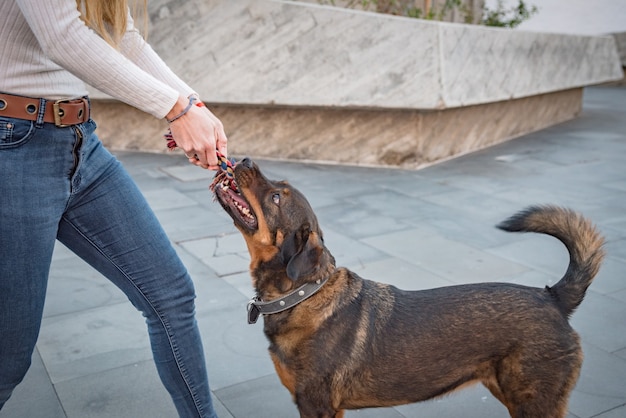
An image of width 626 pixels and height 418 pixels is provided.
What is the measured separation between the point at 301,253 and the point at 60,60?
1.18 meters

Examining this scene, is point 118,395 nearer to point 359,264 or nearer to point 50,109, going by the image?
point 50,109

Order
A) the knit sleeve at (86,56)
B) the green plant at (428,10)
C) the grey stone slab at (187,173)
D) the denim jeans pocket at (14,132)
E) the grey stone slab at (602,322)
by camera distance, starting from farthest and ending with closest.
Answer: the green plant at (428,10)
the grey stone slab at (187,173)
the grey stone slab at (602,322)
the denim jeans pocket at (14,132)
the knit sleeve at (86,56)

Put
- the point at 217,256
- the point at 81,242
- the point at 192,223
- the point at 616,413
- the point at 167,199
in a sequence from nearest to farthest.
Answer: the point at 81,242, the point at 616,413, the point at 217,256, the point at 192,223, the point at 167,199

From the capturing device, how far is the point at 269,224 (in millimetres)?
2812

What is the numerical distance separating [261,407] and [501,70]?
670 cm

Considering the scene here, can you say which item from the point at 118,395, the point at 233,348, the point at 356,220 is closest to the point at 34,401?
the point at 118,395

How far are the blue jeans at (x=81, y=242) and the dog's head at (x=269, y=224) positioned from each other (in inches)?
15.4

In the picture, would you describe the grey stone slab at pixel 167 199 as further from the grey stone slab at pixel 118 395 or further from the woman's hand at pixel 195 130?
the woman's hand at pixel 195 130

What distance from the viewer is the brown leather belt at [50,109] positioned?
2.04m

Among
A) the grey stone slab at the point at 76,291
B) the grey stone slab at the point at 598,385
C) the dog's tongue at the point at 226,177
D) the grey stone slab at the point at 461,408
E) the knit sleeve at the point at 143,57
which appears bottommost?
the grey stone slab at the point at 76,291

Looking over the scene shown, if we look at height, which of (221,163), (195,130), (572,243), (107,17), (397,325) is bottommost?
(397,325)

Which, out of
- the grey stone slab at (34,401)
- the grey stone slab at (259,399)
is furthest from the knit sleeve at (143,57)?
the grey stone slab at (34,401)

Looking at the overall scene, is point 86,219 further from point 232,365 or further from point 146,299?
point 232,365

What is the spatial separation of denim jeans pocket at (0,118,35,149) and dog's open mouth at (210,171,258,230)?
92cm
